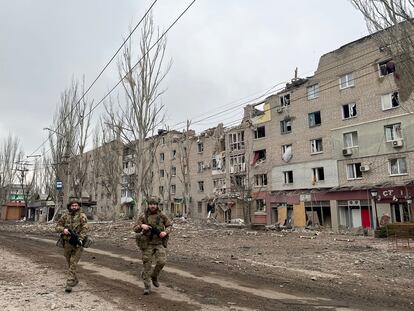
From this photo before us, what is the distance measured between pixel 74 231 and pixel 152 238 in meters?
Answer: 1.49

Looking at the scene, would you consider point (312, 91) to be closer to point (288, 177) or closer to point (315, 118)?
point (315, 118)

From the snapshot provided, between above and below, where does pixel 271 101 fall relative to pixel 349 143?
above

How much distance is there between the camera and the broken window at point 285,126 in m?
41.8

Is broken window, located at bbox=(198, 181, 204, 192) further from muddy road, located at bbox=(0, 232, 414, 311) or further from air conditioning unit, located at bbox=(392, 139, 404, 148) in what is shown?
muddy road, located at bbox=(0, 232, 414, 311)

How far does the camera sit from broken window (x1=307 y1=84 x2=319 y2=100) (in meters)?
39.2

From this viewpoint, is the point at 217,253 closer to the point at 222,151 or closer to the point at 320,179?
the point at 320,179

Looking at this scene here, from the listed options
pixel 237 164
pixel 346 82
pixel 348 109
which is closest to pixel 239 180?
pixel 237 164

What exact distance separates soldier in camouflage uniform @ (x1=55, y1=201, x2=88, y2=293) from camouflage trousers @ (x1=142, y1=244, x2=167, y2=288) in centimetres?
128

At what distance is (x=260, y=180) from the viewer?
44812 mm

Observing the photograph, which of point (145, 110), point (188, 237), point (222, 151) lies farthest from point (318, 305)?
point (222, 151)

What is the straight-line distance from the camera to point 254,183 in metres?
45.2

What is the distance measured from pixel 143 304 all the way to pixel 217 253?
8164 millimetres

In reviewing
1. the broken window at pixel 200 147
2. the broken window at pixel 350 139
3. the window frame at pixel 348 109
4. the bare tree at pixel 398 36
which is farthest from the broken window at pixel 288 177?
the bare tree at pixel 398 36

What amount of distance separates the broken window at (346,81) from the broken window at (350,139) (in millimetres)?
4516
